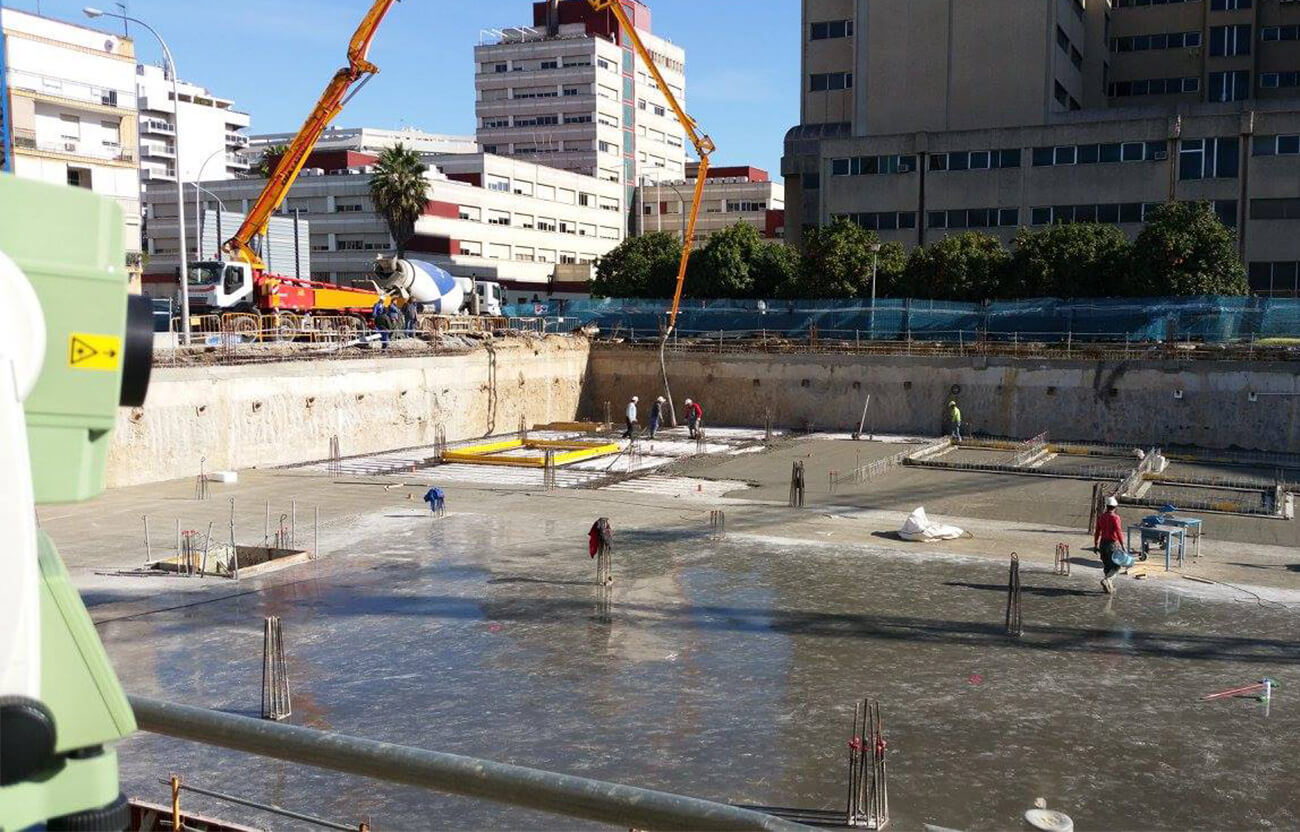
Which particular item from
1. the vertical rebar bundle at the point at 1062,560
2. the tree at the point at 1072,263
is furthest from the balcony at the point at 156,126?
the vertical rebar bundle at the point at 1062,560

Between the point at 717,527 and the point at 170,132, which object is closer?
the point at 717,527

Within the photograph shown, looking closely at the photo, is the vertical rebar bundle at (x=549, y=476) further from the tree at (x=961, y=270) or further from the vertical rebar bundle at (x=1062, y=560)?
the tree at (x=961, y=270)

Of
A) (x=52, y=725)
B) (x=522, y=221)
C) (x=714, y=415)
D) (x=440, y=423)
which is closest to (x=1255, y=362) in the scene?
(x=714, y=415)

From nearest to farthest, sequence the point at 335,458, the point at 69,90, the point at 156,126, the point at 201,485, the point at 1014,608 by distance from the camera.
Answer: the point at 1014,608
the point at 201,485
the point at 335,458
the point at 69,90
the point at 156,126

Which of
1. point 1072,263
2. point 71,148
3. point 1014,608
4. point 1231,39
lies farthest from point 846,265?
point 1014,608

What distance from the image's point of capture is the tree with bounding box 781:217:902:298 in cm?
5603

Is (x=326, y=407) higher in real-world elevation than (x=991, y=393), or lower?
lower

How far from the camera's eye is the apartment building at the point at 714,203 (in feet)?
339

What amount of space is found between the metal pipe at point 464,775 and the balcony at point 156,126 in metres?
118

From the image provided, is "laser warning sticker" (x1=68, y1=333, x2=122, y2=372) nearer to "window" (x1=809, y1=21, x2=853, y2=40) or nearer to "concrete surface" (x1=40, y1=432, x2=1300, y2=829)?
"concrete surface" (x1=40, y1=432, x2=1300, y2=829)

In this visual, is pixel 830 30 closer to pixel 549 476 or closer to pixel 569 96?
pixel 569 96

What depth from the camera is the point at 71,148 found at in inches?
1713

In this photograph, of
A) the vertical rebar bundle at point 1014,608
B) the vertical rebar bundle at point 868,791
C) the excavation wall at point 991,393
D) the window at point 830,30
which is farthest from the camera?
the window at point 830,30

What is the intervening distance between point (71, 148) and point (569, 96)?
74.0m
